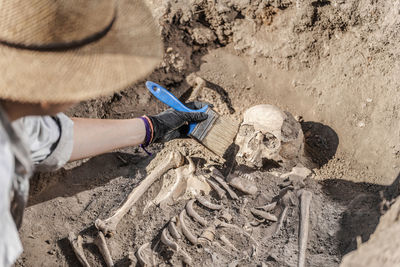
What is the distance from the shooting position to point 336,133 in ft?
9.37

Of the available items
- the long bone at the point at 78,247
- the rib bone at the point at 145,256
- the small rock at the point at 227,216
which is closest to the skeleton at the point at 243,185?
the small rock at the point at 227,216

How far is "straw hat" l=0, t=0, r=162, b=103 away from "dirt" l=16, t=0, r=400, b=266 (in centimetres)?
126

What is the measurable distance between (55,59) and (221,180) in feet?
5.42

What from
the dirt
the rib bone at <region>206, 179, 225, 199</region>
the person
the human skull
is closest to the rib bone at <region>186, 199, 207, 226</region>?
the dirt

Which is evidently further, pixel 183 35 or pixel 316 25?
pixel 183 35

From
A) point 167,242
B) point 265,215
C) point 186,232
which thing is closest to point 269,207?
point 265,215

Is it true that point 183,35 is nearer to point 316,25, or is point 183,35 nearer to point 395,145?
point 316,25

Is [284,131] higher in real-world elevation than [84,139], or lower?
higher

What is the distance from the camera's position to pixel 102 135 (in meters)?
2.11

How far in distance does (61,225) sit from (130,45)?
1.57 metres

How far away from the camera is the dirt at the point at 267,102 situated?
208 centimetres

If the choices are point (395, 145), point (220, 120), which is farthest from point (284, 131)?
point (395, 145)

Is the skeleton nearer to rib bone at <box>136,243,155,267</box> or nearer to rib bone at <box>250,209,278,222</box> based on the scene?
rib bone at <box>250,209,278,222</box>

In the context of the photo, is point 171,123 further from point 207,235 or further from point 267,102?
point 267,102
